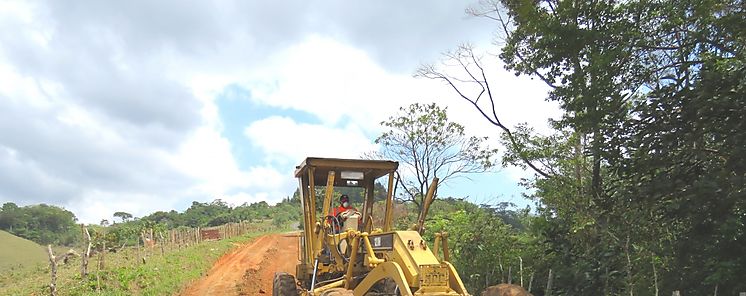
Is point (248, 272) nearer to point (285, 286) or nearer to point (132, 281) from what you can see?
point (132, 281)

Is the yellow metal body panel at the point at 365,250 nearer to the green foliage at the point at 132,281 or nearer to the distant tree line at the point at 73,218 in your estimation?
the green foliage at the point at 132,281

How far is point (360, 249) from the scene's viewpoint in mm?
7824

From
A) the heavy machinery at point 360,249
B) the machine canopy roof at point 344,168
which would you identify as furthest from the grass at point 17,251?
the machine canopy roof at point 344,168

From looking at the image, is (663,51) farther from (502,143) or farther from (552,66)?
(502,143)

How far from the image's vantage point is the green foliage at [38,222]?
71.3m

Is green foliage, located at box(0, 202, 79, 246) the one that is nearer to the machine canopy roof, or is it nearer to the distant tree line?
the distant tree line

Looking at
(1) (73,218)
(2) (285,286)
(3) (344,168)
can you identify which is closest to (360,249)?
(3) (344,168)

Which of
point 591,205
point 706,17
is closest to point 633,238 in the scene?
point 591,205

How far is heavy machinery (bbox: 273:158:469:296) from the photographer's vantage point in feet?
20.1

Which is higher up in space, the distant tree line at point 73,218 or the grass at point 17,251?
the distant tree line at point 73,218

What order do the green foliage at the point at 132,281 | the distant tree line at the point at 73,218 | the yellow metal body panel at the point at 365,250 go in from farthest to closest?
the distant tree line at the point at 73,218
the green foliage at the point at 132,281
the yellow metal body panel at the point at 365,250

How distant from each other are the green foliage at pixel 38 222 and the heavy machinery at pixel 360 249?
6959 cm

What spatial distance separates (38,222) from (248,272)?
71.0 m

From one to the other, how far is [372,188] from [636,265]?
15.1 feet
